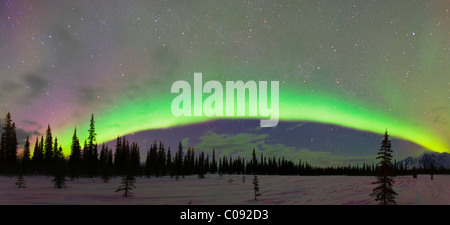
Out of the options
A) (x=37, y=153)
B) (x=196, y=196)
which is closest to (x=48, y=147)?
(x=37, y=153)

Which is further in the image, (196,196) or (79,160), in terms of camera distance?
(79,160)

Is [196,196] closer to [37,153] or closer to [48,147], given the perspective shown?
[48,147]

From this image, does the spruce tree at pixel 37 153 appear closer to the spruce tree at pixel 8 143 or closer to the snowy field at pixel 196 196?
the spruce tree at pixel 8 143

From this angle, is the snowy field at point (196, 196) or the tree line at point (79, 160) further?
the tree line at point (79, 160)

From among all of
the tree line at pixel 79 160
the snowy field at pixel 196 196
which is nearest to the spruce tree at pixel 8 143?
the tree line at pixel 79 160

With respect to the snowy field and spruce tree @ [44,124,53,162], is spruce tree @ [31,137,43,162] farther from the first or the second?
the snowy field

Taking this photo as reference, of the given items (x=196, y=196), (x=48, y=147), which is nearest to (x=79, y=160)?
(x=48, y=147)

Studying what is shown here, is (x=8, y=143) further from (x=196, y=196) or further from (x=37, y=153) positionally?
(x=196, y=196)

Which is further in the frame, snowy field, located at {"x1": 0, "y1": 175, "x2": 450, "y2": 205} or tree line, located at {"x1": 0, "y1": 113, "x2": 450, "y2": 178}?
tree line, located at {"x1": 0, "y1": 113, "x2": 450, "y2": 178}

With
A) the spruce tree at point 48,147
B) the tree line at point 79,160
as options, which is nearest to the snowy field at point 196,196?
the tree line at point 79,160

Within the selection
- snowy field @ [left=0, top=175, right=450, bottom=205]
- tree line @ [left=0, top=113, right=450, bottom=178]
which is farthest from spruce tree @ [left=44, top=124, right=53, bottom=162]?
snowy field @ [left=0, top=175, right=450, bottom=205]
